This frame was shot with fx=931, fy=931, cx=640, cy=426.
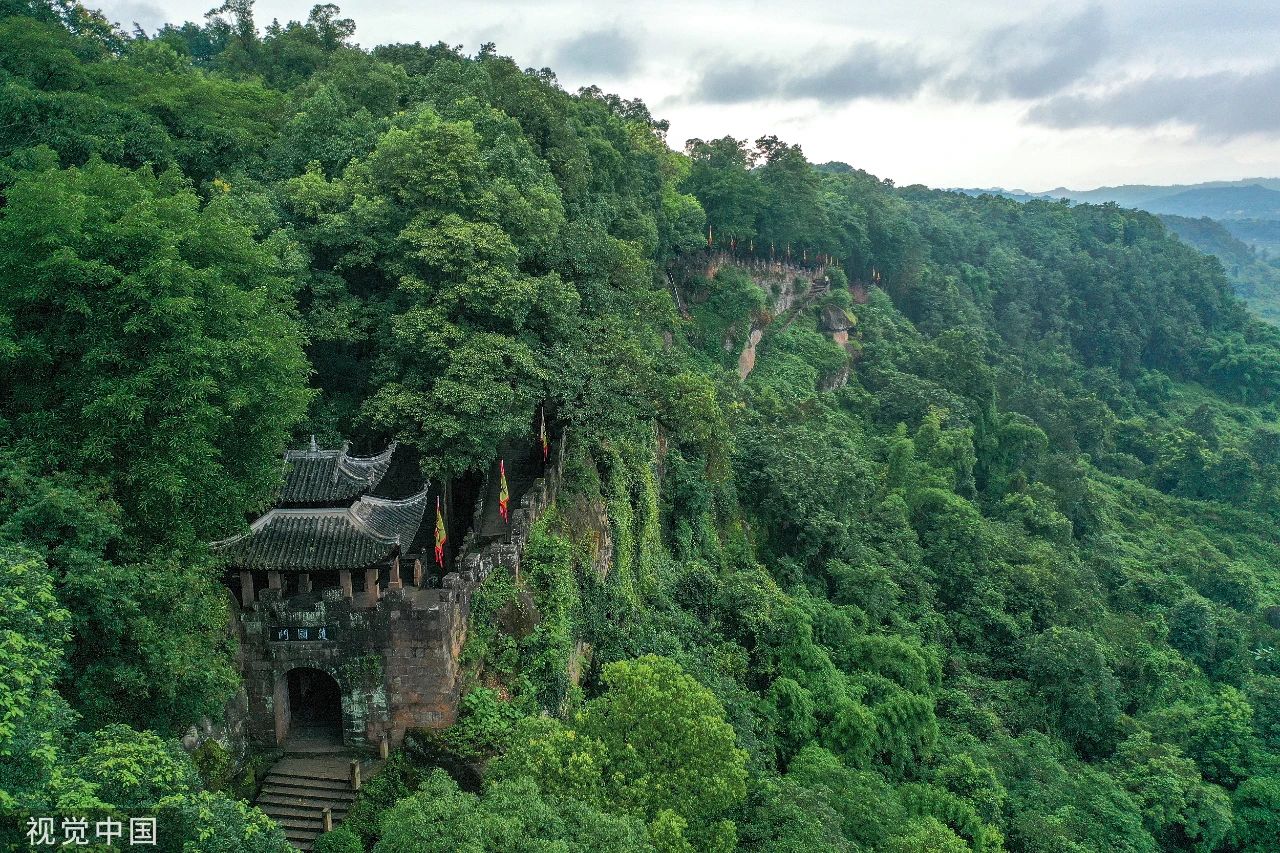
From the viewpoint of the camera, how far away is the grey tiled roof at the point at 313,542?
1727cm

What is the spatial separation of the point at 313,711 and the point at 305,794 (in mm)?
2256

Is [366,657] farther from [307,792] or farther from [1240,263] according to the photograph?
[1240,263]

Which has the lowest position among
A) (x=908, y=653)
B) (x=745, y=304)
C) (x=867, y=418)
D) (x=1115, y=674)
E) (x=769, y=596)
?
(x=1115, y=674)

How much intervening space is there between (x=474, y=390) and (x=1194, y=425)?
6431 cm

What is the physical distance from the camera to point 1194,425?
6788cm

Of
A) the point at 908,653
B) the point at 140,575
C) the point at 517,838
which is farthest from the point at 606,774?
the point at 908,653

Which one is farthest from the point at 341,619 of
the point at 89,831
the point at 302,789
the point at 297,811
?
the point at 89,831

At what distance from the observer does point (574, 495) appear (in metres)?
24.6

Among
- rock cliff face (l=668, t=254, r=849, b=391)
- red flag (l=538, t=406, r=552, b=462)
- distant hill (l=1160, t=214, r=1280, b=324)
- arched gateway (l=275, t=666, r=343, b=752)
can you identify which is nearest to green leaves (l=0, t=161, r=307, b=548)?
arched gateway (l=275, t=666, r=343, b=752)

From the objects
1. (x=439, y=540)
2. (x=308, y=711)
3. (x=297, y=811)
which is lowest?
(x=297, y=811)

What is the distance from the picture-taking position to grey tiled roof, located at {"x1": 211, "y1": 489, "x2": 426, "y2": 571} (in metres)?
17.3

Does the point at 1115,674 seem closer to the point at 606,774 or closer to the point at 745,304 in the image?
the point at 745,304

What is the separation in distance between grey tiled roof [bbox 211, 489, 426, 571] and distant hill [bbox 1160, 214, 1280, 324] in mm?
158112

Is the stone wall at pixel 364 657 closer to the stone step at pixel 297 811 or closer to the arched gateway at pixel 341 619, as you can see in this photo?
the arched gateway at pixel 341 619
